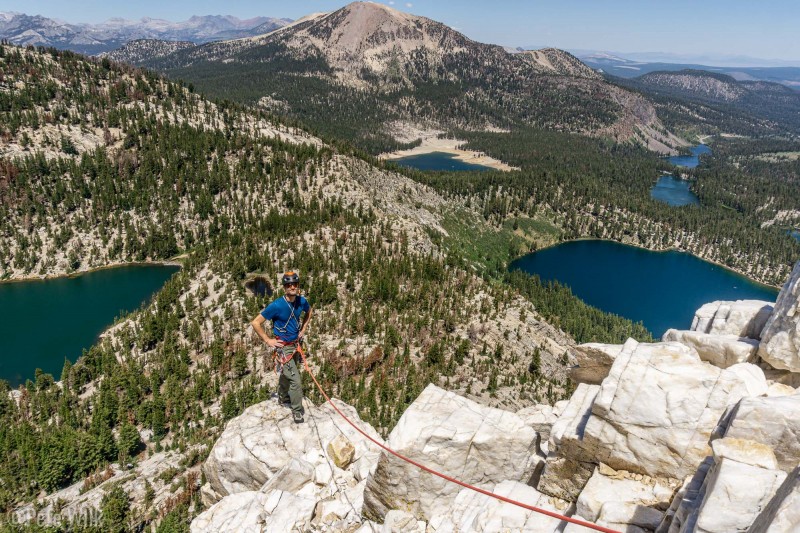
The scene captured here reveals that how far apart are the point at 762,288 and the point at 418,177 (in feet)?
334

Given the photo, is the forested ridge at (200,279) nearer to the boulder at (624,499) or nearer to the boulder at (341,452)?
the boulder at (341,452)

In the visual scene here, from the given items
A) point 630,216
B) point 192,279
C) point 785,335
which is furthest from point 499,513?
→ point 630,216

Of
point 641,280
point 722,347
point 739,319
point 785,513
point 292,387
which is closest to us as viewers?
point 785,513

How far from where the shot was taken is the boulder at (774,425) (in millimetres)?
8930

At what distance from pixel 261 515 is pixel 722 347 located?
637 inches

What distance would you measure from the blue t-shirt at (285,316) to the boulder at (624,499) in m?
10.5

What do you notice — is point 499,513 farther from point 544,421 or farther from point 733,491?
point 544,421

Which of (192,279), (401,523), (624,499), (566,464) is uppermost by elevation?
(624,499)

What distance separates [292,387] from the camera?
54.6 feet

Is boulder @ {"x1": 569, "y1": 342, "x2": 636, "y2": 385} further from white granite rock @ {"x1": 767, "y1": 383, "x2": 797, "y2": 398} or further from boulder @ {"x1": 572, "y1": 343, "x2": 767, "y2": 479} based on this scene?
white granite rock @ {"x1": 767, "y1": 383, "x2": 797, "y2": 398}

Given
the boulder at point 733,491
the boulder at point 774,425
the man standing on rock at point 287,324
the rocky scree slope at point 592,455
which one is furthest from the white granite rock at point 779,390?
the man standing on rock at point 287,324

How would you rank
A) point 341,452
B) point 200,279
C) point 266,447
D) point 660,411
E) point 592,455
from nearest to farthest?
point 660,411
point 592,455
point 341,452
point 266,447
point 200,279

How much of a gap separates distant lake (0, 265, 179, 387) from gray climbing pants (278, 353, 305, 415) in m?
39.4

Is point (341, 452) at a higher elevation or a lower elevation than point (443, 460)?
lower
